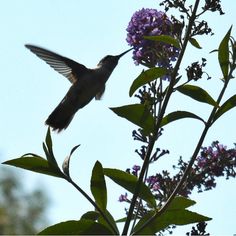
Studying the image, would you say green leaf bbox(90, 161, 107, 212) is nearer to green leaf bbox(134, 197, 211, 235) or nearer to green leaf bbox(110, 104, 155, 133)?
green leaf bbox(134, 197, 211, 235)

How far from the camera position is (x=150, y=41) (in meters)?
3.42

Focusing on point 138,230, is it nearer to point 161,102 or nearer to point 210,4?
point 161,102

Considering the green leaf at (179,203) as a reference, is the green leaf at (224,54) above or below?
above

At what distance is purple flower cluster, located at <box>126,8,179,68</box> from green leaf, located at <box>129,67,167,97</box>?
0.16 m

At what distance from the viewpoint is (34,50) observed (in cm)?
419

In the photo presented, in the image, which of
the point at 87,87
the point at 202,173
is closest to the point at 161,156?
the point at 202,173

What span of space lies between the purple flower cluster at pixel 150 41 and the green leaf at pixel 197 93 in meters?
0.22

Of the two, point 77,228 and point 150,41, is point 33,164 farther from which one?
point 150,41

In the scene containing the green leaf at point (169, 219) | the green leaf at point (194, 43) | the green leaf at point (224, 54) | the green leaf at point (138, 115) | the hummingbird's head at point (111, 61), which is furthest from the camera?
the hummingbird's head at point (111, 61)

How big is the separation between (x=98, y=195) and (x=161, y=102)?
56 cm

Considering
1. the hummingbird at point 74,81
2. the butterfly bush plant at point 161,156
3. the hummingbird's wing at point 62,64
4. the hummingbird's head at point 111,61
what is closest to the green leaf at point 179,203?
the butterfly bush plant at point 161,156

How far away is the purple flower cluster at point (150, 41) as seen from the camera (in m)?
3.37

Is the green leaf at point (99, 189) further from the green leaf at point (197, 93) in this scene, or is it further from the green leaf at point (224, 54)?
the green leaf at point (224, 54)

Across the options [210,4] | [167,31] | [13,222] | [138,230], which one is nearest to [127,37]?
[167,31]
